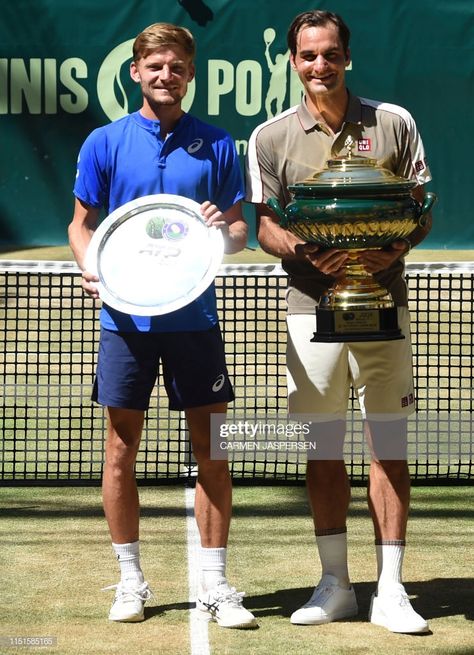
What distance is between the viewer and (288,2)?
38.3 ft

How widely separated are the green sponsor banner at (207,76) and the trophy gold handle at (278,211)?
313 inches

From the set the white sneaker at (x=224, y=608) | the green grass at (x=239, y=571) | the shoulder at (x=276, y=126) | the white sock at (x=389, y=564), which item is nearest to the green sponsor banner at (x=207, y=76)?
the green grass at (x=239, y=571)

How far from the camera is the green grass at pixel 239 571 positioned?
12.5 ft

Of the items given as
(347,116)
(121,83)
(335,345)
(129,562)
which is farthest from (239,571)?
(121,83)

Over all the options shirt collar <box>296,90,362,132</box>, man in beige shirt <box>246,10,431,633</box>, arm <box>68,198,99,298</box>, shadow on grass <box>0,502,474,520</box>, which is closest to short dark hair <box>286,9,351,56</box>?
man in beige shirt <box>246,10,431,633</box>

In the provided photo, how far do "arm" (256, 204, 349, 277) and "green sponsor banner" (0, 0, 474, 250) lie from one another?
307 inches

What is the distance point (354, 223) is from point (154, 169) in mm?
649

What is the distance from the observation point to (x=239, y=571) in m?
4.56

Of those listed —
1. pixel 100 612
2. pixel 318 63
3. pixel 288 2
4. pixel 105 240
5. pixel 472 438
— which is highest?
pixel 288 2

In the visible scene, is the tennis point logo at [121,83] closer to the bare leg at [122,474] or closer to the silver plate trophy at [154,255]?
the silver plate trophy at [154,255]

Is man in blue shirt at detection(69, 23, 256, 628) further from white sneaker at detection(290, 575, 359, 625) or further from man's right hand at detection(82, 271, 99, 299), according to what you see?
white sneaker at detection(290, 575, 359, 625)

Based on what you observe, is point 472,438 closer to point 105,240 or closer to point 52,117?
point 105,240

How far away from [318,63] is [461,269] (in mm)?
1932

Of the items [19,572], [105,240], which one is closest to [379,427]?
[105,240]
